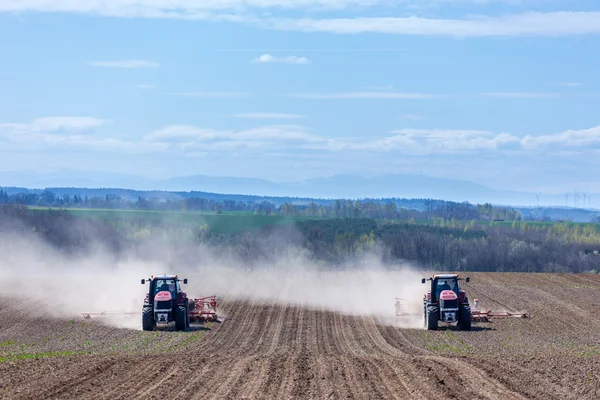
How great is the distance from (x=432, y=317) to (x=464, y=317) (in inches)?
53.1

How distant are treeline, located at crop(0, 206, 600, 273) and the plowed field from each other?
54.3 meters

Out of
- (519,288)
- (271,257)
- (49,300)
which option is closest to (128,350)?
(49,300)

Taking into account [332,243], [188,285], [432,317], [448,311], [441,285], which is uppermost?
[332,243]

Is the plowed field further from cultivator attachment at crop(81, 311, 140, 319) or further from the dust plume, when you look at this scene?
the dust plume

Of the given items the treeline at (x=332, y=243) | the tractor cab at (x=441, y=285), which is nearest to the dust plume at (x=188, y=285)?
the tractor cab at (x=441, y=285)

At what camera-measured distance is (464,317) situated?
131 ft

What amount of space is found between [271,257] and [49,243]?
79.5 feet

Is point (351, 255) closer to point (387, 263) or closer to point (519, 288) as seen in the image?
point (387, 263)

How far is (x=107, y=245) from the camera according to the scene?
108m

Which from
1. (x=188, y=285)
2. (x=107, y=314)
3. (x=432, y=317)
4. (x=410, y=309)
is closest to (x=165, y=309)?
(x=107, y=314)

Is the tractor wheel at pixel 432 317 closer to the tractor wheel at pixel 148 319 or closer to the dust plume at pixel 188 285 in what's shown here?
the dust plume at pixel 188 285

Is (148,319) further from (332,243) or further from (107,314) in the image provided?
(332,243)

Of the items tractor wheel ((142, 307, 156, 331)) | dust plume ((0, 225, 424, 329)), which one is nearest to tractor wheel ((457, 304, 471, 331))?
dust plume ((0, 225, 424, 329))

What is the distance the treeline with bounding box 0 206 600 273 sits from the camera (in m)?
106
